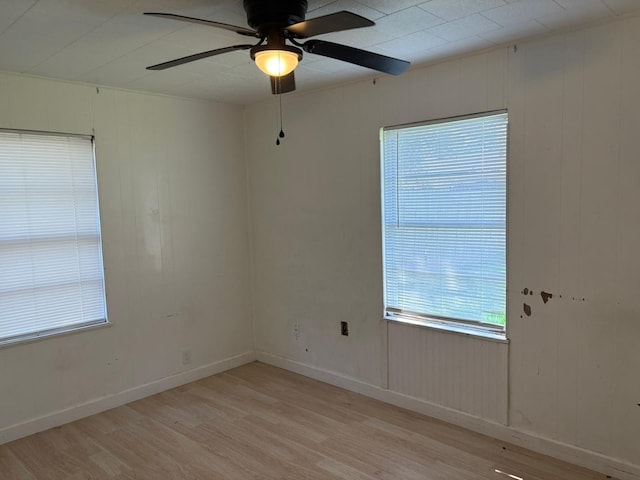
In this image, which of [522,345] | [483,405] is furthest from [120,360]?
[522,345]

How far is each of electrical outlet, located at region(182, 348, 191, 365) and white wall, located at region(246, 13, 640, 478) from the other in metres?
1.40

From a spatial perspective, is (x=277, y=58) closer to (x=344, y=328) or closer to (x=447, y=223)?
(x=447, y=223)

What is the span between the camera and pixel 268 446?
9.52 ft

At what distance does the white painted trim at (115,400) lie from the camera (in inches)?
121

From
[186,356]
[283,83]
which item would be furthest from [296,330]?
[283,83]

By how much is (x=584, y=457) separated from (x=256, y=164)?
327 cm

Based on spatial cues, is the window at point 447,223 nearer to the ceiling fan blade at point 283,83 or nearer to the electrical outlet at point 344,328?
the electrical outlet at point 344,328

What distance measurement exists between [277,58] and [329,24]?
0.29m

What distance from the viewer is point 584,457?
255cm

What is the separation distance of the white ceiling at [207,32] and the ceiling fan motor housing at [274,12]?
13 centimetres

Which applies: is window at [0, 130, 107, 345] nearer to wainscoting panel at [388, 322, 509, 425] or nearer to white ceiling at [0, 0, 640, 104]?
white ceiling at [0, 0, 640, 104]

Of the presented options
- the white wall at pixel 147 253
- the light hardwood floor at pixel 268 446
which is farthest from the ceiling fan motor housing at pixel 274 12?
the light hardwood floor at pixel 268 446

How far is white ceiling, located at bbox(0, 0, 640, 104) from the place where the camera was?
2029mm

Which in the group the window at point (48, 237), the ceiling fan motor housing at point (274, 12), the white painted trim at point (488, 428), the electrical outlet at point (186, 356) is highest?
the ceiling fan motor housing at point (274, 12)
